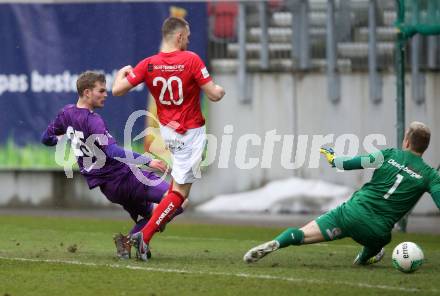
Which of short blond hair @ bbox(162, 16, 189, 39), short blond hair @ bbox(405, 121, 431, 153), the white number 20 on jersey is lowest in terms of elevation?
short blond hair @ bbox(405, 121, 431, 153)

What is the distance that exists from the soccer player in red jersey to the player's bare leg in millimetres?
978

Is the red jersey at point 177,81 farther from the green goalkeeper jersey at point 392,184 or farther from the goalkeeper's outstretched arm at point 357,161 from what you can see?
the green goalkeeper jersey at point 392,184

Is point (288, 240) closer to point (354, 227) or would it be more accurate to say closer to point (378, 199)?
point (354, 227)

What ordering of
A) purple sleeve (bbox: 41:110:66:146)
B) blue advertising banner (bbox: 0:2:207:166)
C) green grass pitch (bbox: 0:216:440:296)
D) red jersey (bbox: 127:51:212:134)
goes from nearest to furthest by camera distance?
green grass pitch (bbox: 0:216:440:296) < red jersey (bbox: 127:51:212:134) < purple sleeve (bbox: 41:110:66:146) < blue advertising banner (bbox: 0:2:207:166)

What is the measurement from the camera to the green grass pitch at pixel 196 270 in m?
9.27

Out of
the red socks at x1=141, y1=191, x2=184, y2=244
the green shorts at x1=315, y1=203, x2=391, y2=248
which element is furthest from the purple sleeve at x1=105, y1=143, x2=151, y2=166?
the green shorts at x1=315, y1=203, x2=391, y2=248

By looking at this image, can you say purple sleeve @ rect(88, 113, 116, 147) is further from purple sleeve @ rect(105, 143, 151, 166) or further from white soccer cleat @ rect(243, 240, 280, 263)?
white soccer cleat @ rect(243, 240, 280, 263)

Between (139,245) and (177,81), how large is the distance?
1565mm

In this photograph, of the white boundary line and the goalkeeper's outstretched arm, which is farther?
the goalkeeper's outstretched arm

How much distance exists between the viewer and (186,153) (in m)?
11.1

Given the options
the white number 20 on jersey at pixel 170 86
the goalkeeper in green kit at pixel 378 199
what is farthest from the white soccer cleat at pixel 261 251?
the white number 20 on jersey at pixel 170 86

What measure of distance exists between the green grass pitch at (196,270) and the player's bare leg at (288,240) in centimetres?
13

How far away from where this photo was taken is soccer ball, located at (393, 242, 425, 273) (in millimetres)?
10375

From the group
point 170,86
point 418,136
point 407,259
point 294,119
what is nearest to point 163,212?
point 170,86
